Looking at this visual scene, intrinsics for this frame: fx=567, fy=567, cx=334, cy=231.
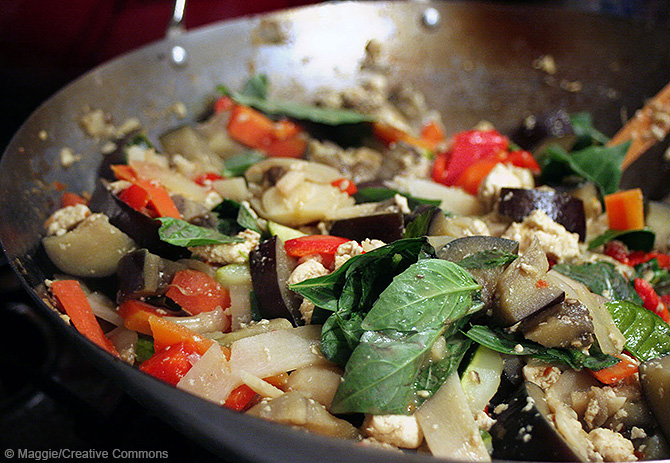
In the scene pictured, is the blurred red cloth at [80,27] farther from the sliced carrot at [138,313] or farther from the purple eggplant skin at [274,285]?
the purple eggplant skin at [274,285]

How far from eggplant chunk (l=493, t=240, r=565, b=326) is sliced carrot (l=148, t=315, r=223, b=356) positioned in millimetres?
831

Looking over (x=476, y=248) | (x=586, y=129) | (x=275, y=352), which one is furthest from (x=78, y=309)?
(x=586, y=129)

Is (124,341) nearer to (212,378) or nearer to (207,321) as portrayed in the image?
(207,321)

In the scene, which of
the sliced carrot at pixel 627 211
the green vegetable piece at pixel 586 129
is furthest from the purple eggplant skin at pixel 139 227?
the green vegetable piece at pixel 586 129

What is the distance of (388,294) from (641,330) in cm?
87

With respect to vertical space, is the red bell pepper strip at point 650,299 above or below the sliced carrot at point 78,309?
below

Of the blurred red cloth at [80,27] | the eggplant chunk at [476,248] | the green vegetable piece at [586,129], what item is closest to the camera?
the eggplant chunk at [476,248]

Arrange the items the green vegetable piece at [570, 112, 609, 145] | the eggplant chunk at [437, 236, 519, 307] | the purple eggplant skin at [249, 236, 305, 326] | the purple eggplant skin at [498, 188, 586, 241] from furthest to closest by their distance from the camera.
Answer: the green vegetable piece at [570, 112, 609, 145], the purple eggplant skin at [498, 188, 586, 241], the purple eggplant skin at [249, 236, 305, 326], the eggplant chunk at [437, 236, 519, 307]

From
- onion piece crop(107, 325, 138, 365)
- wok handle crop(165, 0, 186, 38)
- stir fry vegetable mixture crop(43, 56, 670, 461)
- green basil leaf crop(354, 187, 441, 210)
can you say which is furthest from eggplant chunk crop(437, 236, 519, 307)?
wok handle crop(165, 0, 186, 38)

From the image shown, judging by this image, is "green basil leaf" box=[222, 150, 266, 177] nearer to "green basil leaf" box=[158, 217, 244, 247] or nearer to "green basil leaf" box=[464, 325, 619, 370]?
"green basil leaf" box=[158, 217, 244, 247]

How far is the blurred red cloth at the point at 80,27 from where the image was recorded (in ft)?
10.1

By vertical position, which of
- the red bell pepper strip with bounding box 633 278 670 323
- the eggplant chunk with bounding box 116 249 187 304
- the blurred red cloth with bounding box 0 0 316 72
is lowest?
the red bell pepper strip with bounding box 633 278 670 323

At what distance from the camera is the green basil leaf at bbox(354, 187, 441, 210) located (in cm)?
239

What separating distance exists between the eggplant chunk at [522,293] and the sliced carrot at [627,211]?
892mm
